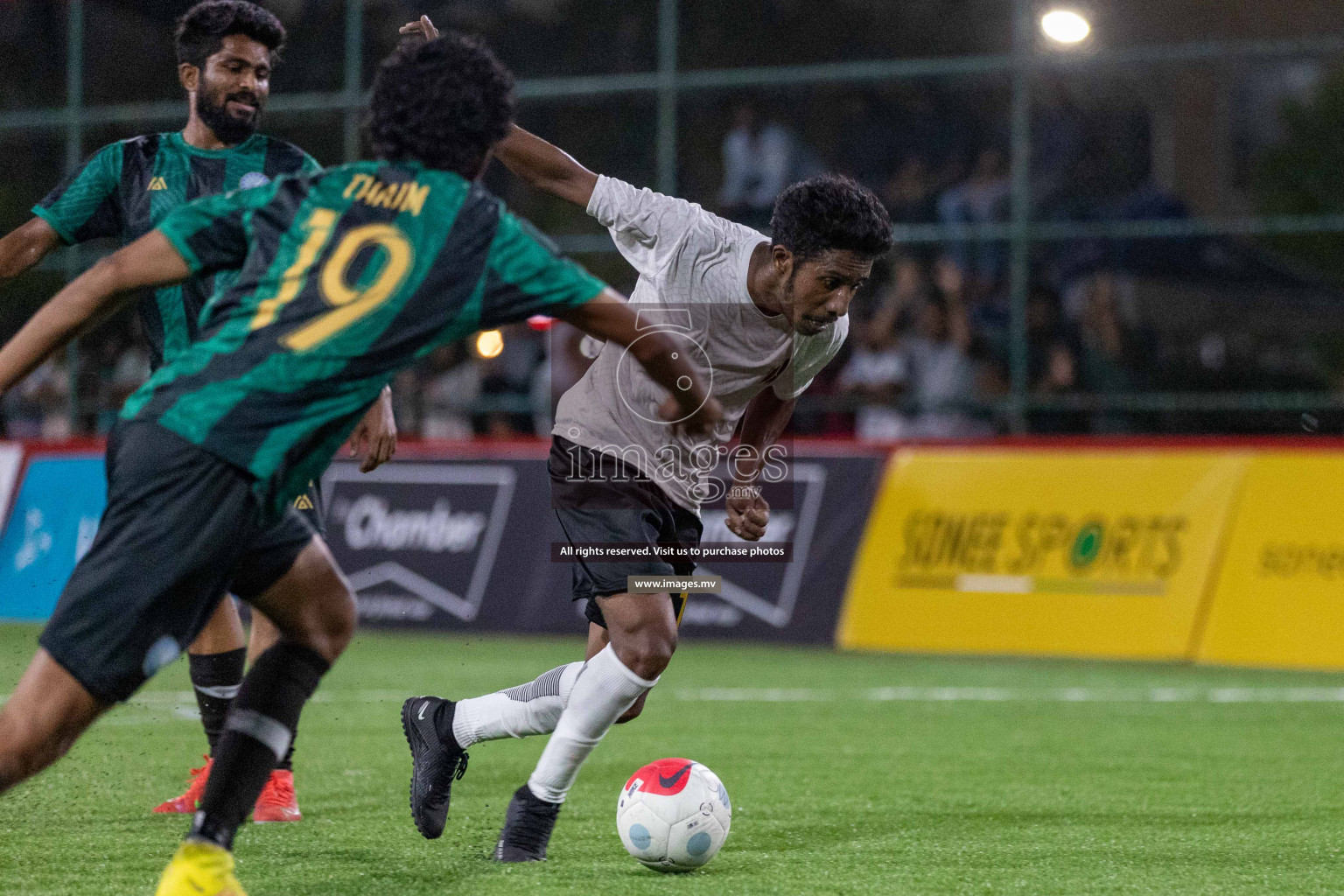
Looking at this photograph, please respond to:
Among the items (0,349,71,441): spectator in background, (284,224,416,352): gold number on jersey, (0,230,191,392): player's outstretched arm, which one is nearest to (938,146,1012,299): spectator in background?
(0,349,71,441): spectator in background

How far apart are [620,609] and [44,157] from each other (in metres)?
14.4

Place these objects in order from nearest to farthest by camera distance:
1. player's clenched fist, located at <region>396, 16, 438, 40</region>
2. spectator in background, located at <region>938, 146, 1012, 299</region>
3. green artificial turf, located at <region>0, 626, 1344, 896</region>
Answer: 1. green artificial turf, located at <region>0, 626, 1344, 896</region>
2. player's clenched fist, located at <region>396, 16, 438, 40</region>
3. spectator in background, located at <region>938, 146, 1012, 299</region>

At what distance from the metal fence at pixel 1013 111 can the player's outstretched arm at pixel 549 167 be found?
8400mm

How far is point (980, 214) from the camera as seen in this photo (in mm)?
14531

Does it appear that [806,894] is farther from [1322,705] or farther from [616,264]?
[616,264]

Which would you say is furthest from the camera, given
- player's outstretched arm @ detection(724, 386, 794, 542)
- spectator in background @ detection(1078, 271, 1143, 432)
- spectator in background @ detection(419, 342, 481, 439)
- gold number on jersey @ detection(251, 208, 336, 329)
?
spectator in background @ detection(419, 342, 481, 439)

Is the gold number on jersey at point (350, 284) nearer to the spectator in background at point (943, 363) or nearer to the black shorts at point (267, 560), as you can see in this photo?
the black shorts at point (267, 560)

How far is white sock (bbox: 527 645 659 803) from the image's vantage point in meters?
4.77

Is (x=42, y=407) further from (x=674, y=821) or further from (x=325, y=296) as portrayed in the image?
(x=325, y=296)

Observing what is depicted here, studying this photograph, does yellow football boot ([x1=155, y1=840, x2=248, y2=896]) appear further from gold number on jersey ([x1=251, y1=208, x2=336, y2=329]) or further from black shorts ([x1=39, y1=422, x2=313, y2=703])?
gold number on jersey ([x1=251, y1=208, x2=336, y2=329])

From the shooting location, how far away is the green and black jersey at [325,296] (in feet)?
11.5

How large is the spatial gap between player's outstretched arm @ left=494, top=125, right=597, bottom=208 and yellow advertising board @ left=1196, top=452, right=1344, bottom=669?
22.2ft

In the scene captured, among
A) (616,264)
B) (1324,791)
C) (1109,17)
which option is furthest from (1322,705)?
(1109,17)

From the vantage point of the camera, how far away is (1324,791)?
613 centimetres
